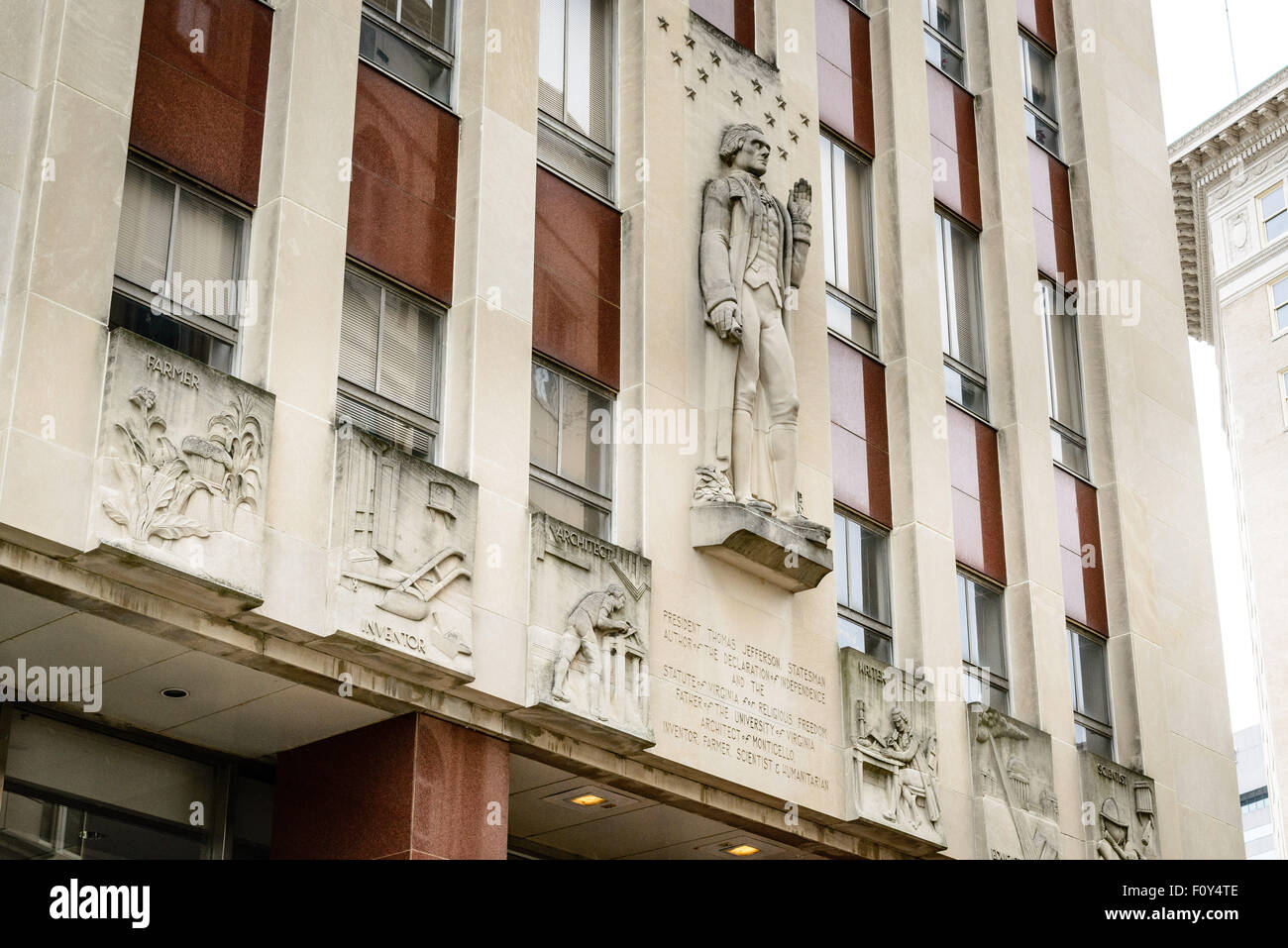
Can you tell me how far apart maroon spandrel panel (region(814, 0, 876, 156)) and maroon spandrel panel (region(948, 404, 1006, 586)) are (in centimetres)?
424

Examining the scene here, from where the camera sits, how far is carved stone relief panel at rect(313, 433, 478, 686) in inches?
681

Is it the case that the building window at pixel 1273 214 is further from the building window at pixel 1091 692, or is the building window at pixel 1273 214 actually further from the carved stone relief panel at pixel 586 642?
the carved stone relief panel at pixel 586 642

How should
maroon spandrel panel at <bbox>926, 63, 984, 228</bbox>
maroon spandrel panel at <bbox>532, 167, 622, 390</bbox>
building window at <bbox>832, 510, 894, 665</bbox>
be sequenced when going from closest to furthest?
maroon spandrel panel at <bbox>532, 167, 622, 390</bbox> < building window at <bbox>832, 510, 894, 665</bbox> < maroon spandrel panel at <bbox>926, 63, 984, 228</bbox>

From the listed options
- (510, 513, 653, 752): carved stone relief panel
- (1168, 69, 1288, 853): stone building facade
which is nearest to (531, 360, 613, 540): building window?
(510, 513, 653, 752): carved stone relief panel

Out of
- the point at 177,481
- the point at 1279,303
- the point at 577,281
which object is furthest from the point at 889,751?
the point at 1279,303

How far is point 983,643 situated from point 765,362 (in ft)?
19.7

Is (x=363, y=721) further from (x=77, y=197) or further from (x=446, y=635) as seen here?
(x=77, y=197)

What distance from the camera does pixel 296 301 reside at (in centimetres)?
1808

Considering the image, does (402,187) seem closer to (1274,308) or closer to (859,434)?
(859,434)

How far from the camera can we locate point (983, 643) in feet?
84.9

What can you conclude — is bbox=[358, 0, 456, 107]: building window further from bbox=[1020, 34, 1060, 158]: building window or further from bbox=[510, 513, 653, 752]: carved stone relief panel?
bbox=[1020, 34, 1060, 158]: building window

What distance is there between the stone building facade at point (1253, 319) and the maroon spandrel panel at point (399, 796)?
191 feet
